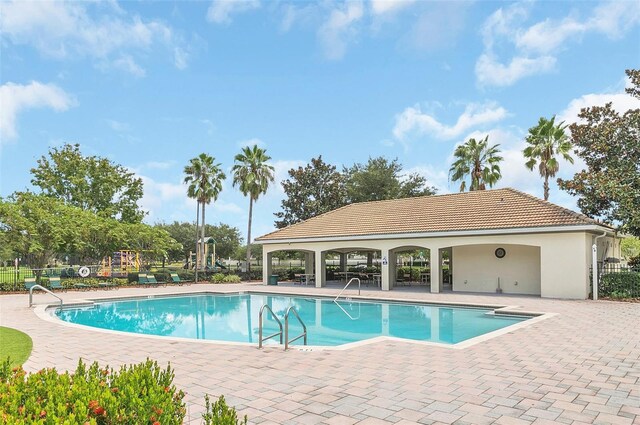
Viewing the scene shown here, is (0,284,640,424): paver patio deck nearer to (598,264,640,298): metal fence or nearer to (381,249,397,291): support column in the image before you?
(598,264,640,298): metal fence

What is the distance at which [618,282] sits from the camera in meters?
17.3

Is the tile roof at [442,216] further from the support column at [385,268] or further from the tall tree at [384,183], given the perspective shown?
the tall tree at [384,183]

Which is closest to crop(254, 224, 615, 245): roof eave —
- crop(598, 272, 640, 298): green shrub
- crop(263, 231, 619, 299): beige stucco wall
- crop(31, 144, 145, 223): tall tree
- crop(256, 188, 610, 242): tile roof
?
crop(256, 188, 610, 242): tile roof

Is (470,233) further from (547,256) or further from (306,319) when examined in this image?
(306,319)

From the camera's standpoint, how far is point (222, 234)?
68438 millimetres

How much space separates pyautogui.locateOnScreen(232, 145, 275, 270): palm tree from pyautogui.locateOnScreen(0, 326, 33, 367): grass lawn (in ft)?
81.6

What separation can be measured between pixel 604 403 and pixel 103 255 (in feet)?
116

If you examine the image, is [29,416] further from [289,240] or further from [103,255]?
[103,255]

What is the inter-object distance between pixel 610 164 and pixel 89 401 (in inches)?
932

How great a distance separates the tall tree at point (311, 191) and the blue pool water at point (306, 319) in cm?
1992

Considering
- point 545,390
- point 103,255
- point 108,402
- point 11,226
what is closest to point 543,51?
point 545,390

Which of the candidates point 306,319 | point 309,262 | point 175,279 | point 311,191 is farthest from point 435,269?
point 311,191

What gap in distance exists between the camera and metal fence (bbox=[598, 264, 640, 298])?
16984 mm

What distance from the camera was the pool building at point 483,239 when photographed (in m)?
17.9
